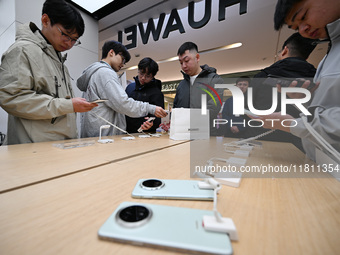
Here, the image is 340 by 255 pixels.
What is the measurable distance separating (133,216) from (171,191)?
121mm

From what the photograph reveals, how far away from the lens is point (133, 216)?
24cm

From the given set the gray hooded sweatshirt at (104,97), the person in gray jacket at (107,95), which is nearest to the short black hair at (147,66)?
the person in gray jacket at (107,95)

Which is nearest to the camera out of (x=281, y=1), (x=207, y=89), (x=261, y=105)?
(x=281, y=1)

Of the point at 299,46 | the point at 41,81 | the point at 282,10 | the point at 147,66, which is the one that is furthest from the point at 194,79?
the point at 41,81

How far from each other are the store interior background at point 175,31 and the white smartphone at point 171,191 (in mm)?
2148

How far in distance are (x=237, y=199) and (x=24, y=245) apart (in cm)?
37

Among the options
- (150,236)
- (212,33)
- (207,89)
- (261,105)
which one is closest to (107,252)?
(150,236)

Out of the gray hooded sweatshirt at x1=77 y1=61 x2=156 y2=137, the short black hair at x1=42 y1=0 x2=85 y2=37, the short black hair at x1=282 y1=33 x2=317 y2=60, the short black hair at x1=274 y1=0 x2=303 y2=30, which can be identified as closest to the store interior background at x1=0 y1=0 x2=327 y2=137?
the gray hooded sweatshirt at x1=77 y1=61 x2=156 y2=137

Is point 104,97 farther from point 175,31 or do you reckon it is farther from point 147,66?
point 175,31

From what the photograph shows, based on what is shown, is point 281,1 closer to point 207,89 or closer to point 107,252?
point 207,89

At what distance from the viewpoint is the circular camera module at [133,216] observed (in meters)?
0.22

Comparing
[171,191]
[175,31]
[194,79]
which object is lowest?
[171,191]

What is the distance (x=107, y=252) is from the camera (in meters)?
0.19

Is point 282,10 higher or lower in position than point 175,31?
lower
